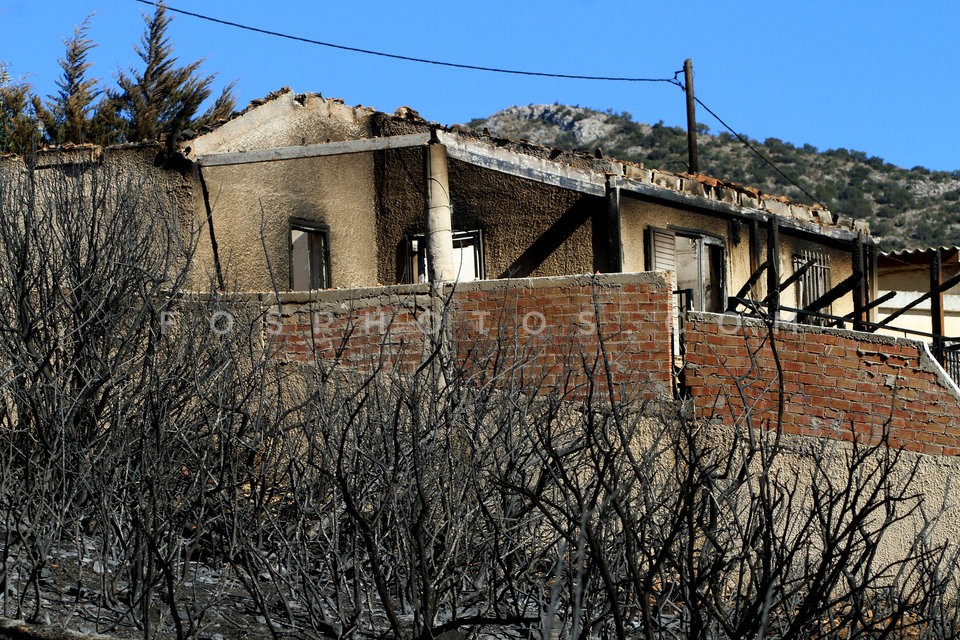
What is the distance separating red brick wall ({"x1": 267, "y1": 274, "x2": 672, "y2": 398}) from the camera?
28.4 ft

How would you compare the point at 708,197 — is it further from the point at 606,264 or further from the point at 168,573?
the point at 168,573

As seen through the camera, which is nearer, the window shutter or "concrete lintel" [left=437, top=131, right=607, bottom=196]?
"concrete lintel" [left=437, top=131, right=607, bottom=196]

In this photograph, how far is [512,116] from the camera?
65062 mm

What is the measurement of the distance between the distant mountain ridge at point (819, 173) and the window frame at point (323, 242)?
34.3 meters

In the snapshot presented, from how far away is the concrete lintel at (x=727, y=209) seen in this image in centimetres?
1272

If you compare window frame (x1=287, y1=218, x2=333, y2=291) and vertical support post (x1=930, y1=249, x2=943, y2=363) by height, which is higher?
window frame (x1=287, y1=218, x2=333, y2=291)

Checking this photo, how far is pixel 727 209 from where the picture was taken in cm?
1392

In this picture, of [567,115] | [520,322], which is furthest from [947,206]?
[520,322]

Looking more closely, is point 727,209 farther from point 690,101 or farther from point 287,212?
point 690,101

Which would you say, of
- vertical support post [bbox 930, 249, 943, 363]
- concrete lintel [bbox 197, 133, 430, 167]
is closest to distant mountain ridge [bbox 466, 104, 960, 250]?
vertical support post [bbox 930, 249, 943, 363]

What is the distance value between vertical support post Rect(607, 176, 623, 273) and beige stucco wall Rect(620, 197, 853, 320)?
31 centimetres

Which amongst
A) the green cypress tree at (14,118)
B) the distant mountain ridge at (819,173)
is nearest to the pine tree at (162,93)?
the green cypress tree at (14,118)

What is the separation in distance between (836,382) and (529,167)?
478 cm

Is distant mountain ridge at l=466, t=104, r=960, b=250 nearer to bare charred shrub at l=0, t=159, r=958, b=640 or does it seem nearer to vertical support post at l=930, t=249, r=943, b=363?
vertical support post at l=930, t=249, r=943, b=363
